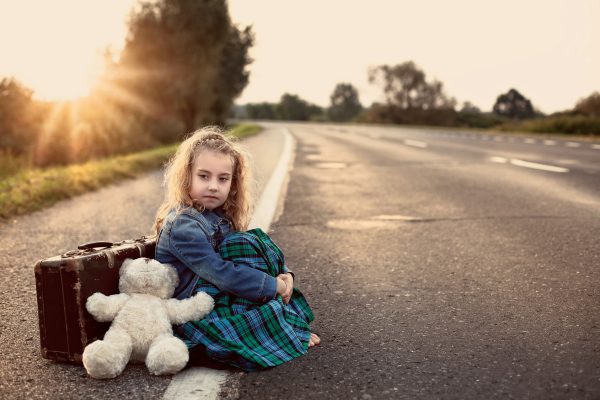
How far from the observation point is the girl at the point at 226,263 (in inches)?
109

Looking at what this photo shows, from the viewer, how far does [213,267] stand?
288 cm

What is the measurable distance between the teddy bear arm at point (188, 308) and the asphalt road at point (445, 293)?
44cm

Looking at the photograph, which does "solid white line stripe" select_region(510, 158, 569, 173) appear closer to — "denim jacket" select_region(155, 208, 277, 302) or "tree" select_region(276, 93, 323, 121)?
"denim jacket" select_region(155, 208, 277, 302)

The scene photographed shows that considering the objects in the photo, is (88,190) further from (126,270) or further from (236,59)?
(236,59)

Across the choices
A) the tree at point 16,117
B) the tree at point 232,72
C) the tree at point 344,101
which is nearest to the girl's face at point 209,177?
the tree at point 16,117

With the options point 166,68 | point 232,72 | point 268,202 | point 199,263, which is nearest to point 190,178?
point 199,263

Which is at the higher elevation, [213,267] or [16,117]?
[16,117]

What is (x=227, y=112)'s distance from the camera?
4225 cm

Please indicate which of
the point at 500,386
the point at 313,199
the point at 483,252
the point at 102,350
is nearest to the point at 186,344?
the point at 102,350

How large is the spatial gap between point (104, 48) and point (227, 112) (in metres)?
13.7

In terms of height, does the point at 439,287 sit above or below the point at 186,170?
below

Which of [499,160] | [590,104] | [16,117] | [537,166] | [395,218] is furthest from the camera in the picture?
[590,104]

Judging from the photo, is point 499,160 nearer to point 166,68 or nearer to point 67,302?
point 67,302

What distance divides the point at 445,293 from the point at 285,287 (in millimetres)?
1144
